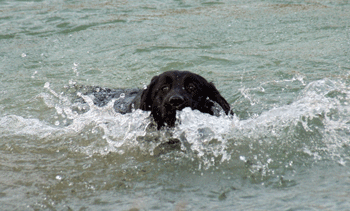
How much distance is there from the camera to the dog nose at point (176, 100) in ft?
14.9

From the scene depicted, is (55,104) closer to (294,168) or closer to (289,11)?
(294,168)

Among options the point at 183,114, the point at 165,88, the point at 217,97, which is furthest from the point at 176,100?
the point at 217,97

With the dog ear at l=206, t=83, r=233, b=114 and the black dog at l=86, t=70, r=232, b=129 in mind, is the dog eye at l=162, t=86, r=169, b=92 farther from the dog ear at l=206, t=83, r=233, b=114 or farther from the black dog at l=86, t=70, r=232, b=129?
the dog ear at l=206, t=83, r=233, b=114

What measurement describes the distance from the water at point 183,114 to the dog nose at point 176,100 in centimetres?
15

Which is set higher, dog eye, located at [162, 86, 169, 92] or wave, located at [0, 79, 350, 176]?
dog eye, located at [162, 86, 169, 92]

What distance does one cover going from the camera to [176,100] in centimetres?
455

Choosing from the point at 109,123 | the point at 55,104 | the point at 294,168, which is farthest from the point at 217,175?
the point at 55,104

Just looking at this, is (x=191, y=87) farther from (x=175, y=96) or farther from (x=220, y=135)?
(x=220, y=135)

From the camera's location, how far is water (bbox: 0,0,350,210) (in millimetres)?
3471

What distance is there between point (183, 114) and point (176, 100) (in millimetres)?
178

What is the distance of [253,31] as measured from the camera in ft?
31.2

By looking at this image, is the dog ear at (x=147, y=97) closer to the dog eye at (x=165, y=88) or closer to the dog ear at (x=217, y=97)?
the dog eye at (x=165, y=88)

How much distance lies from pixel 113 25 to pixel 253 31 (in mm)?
3658

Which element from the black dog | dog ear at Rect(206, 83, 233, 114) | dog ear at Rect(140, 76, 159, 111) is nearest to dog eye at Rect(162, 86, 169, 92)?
the black dog
